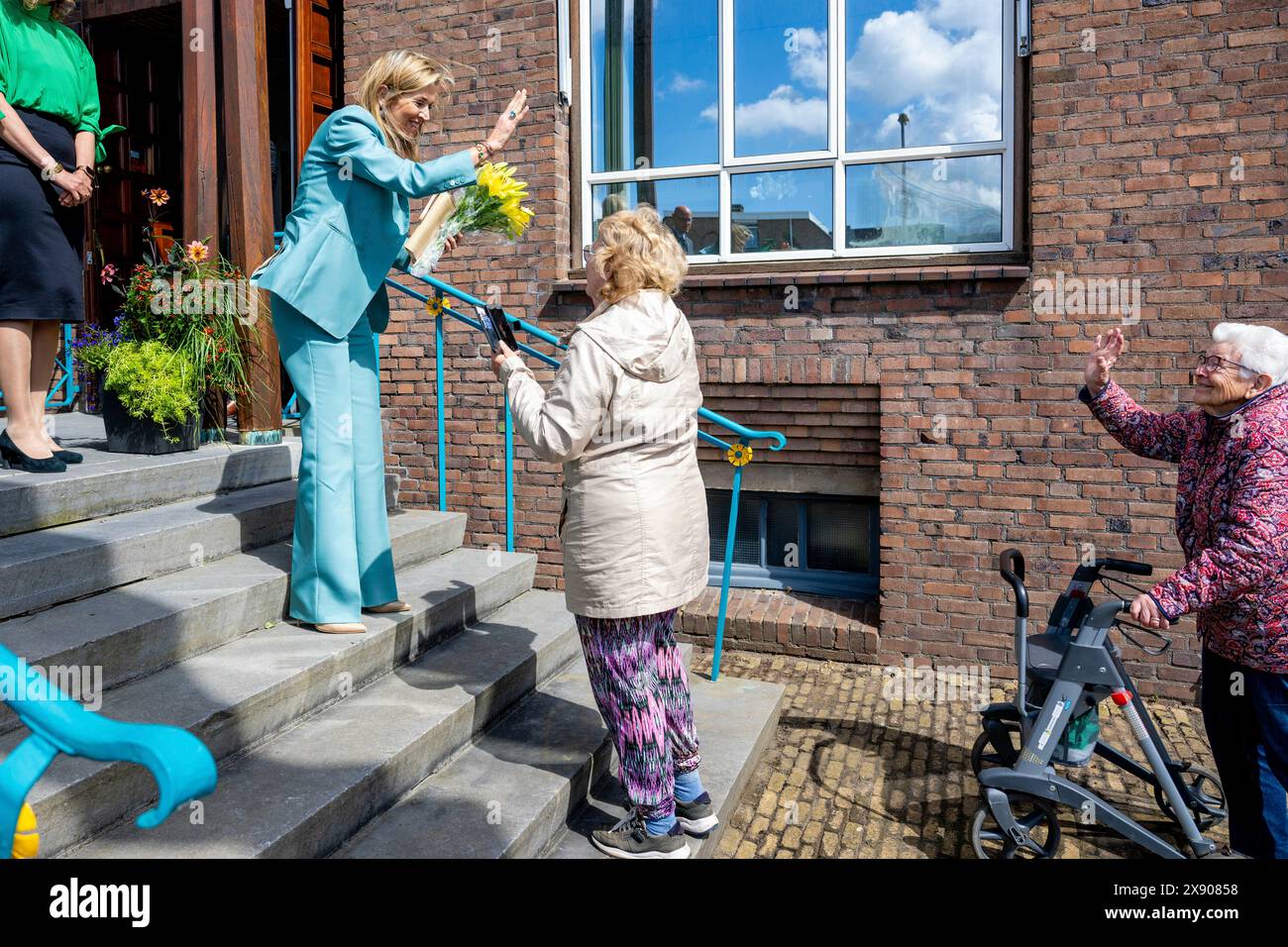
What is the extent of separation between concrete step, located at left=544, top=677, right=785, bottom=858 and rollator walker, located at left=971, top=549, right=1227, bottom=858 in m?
0.91

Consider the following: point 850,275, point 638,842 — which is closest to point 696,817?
point 638,842

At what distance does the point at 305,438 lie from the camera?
3459 millimetres

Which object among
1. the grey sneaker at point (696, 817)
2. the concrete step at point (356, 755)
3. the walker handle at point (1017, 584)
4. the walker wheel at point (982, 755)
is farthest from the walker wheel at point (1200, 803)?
the concrete step at point (356, 755)

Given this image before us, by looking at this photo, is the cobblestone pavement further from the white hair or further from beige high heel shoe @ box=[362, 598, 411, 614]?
the white hair

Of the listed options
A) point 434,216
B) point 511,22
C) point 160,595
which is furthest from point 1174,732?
point 511,22

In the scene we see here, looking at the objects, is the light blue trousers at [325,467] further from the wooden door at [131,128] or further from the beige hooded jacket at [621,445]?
the wooden door at [131,128]

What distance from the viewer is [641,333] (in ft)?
8.58

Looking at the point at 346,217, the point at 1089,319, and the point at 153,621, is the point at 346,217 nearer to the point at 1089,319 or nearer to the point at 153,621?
the point at 153,621

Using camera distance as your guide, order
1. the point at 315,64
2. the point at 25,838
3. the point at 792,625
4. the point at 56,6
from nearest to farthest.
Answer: the point at 25,838 < the point at 56,6 < the point at 792,625 < the point at 315,64

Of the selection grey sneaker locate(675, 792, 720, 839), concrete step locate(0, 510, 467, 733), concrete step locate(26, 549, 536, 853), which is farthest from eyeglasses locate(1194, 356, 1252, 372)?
concrete step locate(0, 510, 467, 733)

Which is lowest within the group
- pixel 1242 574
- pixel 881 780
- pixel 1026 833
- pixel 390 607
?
pixel 881 780

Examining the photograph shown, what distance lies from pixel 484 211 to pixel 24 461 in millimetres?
2105

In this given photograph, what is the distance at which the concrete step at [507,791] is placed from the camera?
2709mm

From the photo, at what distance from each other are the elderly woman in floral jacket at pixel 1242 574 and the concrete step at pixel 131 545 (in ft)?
11.2
